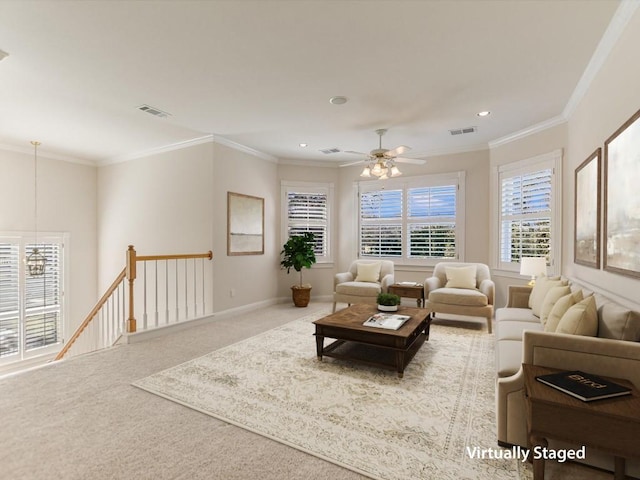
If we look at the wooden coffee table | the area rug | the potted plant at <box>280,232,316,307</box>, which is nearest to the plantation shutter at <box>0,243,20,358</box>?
the area rug

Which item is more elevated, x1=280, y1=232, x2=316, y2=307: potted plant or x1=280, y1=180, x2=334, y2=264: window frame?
x1=280, y1=180, x2=334, y2=264: window frame

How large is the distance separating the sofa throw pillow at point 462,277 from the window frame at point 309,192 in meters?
2.59

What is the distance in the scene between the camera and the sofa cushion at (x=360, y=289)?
5.27 meters

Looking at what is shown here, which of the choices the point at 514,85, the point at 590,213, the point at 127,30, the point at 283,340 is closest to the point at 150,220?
the point at 283,340

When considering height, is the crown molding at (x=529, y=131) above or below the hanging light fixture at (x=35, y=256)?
above

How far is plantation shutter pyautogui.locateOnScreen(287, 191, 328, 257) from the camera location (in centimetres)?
680

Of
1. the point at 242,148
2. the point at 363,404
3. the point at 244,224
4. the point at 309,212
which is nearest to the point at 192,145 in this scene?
the point at 242,148

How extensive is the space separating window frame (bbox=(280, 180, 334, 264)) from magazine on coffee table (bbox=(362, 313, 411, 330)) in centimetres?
334

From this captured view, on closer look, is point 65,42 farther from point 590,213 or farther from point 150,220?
point 590,213

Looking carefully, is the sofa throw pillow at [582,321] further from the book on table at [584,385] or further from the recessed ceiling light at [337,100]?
Answer: the recessed ceiling light at [337,100]

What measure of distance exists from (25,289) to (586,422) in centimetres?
781

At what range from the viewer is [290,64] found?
3.09m

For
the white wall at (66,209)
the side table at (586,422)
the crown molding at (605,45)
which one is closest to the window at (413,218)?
the crown molding at (605,45)

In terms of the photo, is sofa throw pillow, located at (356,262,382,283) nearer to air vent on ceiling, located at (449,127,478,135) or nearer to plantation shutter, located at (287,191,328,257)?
plantation shutter, located at (287,191,328,257)
